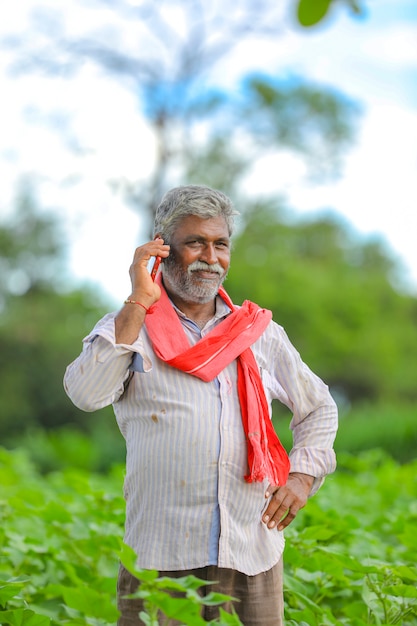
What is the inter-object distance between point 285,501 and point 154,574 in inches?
29.8

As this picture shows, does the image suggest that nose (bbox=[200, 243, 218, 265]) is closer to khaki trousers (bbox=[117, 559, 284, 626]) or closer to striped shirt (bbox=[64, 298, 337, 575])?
striped shirt (bbox=[64, 298, 337, 575])

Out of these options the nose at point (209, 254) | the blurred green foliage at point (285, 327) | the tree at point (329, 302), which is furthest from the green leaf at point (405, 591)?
the tree at point (329, 302)

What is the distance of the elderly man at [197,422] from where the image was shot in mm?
2594

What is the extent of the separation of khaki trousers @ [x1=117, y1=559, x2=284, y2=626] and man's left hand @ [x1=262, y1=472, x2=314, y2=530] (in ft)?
0.49

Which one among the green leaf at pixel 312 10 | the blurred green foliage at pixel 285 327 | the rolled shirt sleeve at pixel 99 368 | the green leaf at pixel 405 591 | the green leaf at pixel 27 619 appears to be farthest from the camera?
the blurred green foliage at pixel 285 327

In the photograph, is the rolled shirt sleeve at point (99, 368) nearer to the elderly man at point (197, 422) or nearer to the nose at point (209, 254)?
the elderly man at point (197, 422)

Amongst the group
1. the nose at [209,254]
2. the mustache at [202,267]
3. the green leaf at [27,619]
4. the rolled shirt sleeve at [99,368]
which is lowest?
the green leaf at [27,619]

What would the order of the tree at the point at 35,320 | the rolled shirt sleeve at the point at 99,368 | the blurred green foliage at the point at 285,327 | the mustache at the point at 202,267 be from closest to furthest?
the rolled shirt sleeve at the point at 99,368 → the mustache at the point at 202,267 → the blurred green foliage at the point at 285,327 → the tree at the point at 35,320

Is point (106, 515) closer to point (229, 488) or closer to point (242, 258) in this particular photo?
point (229, 488)

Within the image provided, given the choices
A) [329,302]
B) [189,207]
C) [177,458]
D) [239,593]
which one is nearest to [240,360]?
[177,458]

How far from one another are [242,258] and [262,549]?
24474 mm

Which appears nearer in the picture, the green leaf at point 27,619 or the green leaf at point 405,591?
the green leaf at point 27,619

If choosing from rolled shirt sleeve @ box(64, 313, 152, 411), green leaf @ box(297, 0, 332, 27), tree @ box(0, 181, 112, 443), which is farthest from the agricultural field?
tree @ box(0, 181, 112, 443)

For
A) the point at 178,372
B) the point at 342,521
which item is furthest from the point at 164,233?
the point at 342,521
